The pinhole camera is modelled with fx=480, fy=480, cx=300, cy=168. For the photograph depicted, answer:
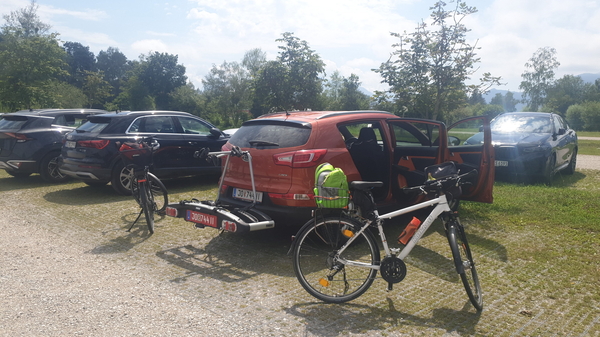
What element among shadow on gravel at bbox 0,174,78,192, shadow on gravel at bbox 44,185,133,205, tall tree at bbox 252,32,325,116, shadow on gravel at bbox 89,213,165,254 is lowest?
shadow on gravel at bbox 89,213,165,254

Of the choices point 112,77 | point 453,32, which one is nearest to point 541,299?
point 453,32

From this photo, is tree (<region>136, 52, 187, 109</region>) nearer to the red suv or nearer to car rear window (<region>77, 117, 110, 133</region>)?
car rear window (<region>77, 117, 110, 133</region>)

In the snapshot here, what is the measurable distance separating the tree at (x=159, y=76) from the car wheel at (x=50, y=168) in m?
78.4

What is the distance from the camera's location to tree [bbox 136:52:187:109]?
3445 inches

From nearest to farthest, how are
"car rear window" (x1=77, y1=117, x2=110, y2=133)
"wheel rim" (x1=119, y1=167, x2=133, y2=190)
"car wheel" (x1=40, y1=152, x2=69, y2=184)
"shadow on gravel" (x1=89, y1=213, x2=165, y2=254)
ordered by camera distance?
1. "shadow on gravel" (x1=89, y1=213, x2=165, y2=254)
2. "wheel rim" (x1=119, y1=167, x2=133, y2=190)
3. "car rear window" (x1=77, y1=117, x2=110, y2=133)
4. "car wheel" (x1=40, y1=152, x2=69, y2=184)

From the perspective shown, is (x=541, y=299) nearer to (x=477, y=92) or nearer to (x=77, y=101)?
(x=477, y=92)

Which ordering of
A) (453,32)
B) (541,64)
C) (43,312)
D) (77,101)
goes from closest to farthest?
(43,312) → (453,32) → (77,101) → (541,64)

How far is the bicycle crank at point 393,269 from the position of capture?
4.23 meters

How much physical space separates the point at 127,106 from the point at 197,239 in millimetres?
84152

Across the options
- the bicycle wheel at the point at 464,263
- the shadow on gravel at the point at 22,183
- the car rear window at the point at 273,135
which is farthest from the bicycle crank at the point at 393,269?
the shadow on gravel at the point at 22,183

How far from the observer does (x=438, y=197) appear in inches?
170

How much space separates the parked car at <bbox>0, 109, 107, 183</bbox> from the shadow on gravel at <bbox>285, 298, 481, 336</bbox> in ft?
27.6

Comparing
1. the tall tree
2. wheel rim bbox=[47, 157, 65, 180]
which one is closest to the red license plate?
wheel rim bbox=[47, 157, 65, 180]

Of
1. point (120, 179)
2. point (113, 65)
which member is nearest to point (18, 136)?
point (120, 179)
